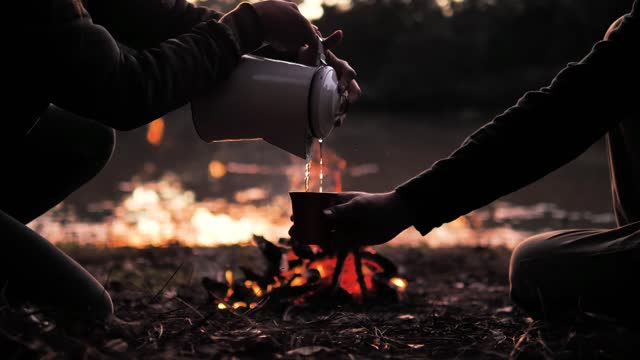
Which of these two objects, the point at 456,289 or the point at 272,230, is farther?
the point at 272,230

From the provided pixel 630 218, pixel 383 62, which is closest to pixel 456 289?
pixel 630 218

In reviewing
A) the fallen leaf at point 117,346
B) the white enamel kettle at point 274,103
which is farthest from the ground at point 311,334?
the white enamel kettle at point 274,103

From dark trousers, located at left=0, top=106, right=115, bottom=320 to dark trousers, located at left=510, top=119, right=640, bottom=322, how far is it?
141cm

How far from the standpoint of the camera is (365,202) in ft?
6.30

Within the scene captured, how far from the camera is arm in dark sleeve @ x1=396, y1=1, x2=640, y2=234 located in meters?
1.94

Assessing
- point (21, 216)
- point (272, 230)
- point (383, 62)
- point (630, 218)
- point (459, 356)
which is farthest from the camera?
point (383, 62)

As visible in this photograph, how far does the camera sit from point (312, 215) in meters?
2.03

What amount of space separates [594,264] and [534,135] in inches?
20.0

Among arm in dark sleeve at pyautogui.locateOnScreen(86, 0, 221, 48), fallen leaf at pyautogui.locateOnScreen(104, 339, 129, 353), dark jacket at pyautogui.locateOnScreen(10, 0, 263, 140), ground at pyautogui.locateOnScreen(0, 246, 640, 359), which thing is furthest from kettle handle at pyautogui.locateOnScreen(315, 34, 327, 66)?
fallen leaf at pyautogui.locateOnScreen(104, 339, 129, 353)

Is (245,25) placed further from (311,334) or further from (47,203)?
(47,203)

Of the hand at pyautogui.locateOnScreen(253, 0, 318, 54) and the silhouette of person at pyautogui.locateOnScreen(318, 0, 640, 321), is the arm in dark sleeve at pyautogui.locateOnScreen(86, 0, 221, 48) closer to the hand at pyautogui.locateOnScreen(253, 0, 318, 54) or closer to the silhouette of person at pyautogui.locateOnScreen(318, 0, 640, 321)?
the hand at pyautogui.locateOnScreen(253, 0, 318, 54)

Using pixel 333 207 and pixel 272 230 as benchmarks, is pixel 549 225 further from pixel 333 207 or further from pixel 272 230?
pixel 333 207

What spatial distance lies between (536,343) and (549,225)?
14.9 feet

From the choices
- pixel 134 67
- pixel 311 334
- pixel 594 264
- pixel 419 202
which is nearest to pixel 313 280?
pixel 311 334
